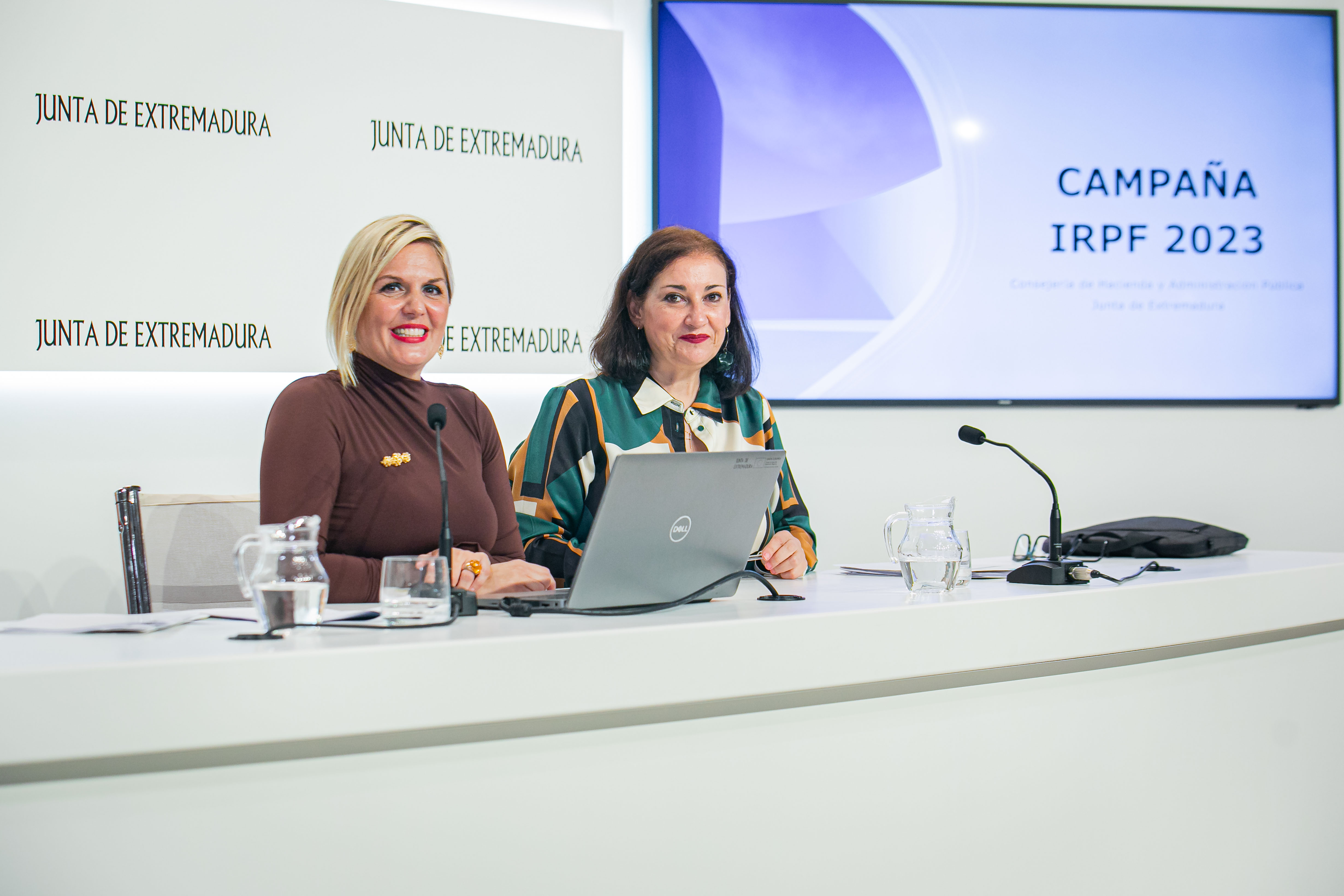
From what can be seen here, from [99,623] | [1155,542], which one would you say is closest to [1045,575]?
[1155,542]

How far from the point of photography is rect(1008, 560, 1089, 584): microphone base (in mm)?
1646

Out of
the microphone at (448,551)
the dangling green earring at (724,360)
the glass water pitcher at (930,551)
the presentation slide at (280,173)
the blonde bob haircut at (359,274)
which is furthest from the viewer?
the presentation slide at (280,173)

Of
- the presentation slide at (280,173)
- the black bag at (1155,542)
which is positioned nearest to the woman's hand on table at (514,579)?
the black bag at (1155,542)

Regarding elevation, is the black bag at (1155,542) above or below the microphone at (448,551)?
below

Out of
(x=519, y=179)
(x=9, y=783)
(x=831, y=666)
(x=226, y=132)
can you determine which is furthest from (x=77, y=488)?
(x=831, y=666)

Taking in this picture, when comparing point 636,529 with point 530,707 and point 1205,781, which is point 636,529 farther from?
point 1205,781

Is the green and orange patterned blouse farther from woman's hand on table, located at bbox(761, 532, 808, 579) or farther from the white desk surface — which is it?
the white desk surface

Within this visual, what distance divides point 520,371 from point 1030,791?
1902 millimetres

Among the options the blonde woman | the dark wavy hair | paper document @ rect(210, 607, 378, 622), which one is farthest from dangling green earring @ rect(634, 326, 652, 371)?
paper document @ rect(210, 607, 378, 622)

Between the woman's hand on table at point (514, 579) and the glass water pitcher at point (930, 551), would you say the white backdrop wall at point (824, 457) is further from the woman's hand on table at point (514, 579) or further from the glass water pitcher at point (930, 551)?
the glass water pitcher at point (930, 551)

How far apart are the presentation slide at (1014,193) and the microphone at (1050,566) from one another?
1.47m

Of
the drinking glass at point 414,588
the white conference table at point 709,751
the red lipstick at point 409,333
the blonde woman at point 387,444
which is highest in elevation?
the red lipstick at point 409,333

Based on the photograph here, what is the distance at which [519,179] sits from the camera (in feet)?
9.45

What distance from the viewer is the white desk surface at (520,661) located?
3.02 feet
